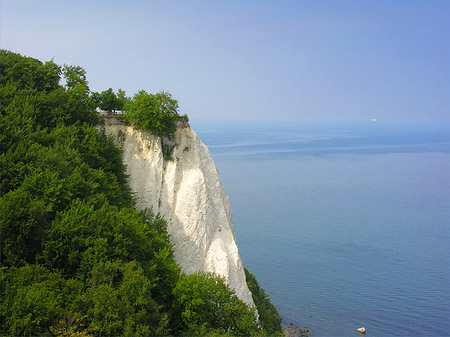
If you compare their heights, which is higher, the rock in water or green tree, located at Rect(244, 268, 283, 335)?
green tree, located at Rect(244, 268, 283, 335)

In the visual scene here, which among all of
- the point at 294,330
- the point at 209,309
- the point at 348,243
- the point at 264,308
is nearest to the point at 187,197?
the point at 209,309

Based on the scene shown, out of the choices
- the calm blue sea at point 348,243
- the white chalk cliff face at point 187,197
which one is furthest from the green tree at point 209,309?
the calm blue sea at point 348,243

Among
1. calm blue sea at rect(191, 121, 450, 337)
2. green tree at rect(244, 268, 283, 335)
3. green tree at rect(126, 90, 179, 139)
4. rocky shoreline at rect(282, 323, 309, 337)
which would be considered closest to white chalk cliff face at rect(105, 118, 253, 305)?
green tree at rect(126, 90, 179, 139)

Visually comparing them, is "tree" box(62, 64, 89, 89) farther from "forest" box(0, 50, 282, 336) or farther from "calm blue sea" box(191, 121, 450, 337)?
"calm blue sea" box(191, 121, 450, 337)

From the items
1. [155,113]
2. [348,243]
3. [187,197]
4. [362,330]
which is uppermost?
[155,113]

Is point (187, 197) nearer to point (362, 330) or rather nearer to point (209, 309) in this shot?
point (209, 309)

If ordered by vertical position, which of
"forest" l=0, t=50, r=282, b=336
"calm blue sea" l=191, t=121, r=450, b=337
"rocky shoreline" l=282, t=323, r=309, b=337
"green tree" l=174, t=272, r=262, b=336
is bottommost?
"rocky shoreline" l=282, t=323, r=309, b=337

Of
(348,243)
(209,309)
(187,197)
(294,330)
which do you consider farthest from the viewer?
(348,243)

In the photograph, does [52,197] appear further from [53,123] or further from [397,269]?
[397,269]
